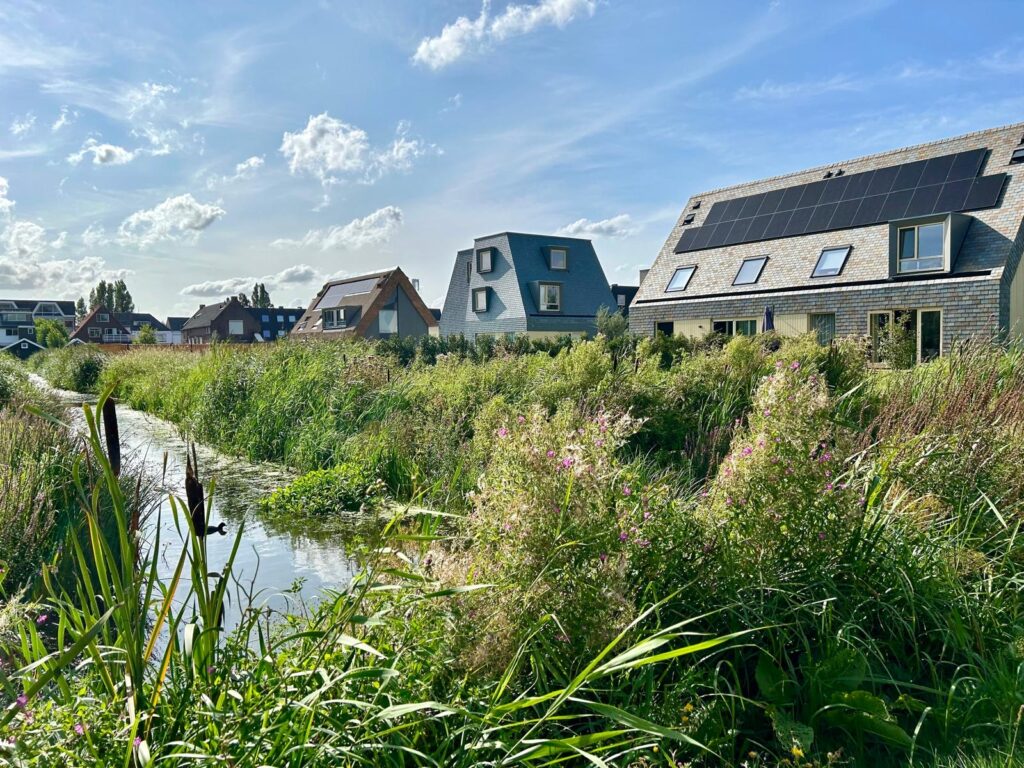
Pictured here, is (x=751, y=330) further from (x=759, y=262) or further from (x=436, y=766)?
(x=436, y=766)

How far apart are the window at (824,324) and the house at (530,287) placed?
38.1ft

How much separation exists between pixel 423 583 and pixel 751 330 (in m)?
19.8

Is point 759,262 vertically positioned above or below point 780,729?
above

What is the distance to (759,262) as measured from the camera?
69.5 feet

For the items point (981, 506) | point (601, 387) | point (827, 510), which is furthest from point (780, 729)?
point (601, 387)

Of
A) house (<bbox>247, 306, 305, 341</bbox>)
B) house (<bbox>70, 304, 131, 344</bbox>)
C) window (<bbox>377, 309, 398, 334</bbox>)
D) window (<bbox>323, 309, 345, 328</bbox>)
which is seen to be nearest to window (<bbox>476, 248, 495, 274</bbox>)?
window (<bbox>377, 309, 398, 334</bbox>)

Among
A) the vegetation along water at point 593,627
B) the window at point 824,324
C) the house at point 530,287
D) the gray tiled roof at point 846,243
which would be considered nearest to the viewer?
the vegetation along water at point 593,627

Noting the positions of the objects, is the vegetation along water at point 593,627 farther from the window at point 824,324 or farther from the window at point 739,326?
the window at point 739,326

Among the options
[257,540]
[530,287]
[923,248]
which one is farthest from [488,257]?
[257,540]

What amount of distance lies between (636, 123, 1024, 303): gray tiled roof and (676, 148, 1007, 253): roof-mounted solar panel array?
0.28 meters

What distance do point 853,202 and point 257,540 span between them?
19.7 metres

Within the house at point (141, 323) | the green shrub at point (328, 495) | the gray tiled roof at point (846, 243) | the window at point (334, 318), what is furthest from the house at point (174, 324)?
the green shrub at point (328, 495)

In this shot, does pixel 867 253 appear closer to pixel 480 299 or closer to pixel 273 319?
pixel 480 299

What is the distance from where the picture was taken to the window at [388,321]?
34750 mm
